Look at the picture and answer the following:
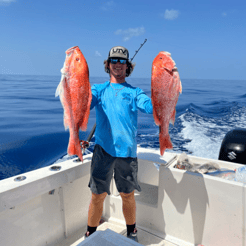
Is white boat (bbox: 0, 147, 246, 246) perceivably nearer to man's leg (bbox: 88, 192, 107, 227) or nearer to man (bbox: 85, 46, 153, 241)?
man's leg (bbox: 88, 192, 107, 227)

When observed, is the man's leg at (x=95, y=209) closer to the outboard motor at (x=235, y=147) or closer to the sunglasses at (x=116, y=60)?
the sunglasses at (x=116, y=60)

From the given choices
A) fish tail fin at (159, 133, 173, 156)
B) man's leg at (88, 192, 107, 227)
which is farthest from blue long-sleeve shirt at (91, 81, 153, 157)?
man's leg at (88, 192, 107, 227)

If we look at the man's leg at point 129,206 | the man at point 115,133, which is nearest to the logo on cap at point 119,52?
the man at point 115,133

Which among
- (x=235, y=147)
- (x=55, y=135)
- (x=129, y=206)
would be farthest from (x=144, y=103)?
(x=55, y=135)

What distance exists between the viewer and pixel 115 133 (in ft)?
6.15

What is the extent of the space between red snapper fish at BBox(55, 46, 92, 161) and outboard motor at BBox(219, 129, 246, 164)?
251cm

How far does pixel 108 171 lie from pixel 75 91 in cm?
90

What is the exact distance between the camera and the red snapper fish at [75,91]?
133 cm

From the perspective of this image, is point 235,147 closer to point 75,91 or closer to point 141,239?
point 141,239

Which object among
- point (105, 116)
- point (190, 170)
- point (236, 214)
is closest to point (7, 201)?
point (105, 116)

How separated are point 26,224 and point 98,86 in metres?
1.46

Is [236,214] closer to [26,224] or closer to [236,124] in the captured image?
[26,224]

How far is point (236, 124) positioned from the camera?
30.2 feet

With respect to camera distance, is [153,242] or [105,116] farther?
[153,242]
